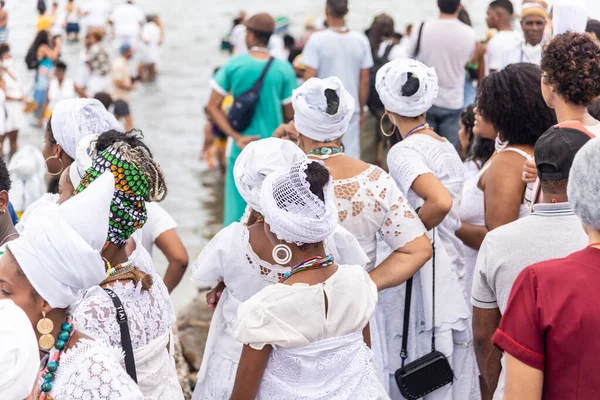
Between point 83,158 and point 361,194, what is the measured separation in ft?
4.03

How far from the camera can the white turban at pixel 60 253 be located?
252 cm

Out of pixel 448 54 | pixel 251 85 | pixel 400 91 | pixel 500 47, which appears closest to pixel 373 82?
pixel 448 54

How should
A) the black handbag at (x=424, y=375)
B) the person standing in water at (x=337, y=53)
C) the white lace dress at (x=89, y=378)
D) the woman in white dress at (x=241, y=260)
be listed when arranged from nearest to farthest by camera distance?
1. the white lace dress at (x=89, y=378)
2. the woman in white dress at (x=241, y=260)
3. the black handbag at (x=424, y=375)
4. the person standing in water at (x=337, y=53)

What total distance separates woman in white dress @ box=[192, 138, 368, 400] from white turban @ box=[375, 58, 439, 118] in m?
0.92

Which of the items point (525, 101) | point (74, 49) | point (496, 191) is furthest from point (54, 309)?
point (74, 49)

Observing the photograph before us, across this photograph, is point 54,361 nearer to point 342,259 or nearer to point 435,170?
point 342,259

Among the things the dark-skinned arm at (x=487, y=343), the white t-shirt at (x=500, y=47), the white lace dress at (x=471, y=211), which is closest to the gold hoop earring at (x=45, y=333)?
the dark-skinned arm at (x=487, y=343)

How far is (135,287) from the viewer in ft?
10.0

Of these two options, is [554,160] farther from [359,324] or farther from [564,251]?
[359,324]

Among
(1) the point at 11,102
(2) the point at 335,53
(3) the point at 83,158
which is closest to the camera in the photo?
(3) the point at 83,158

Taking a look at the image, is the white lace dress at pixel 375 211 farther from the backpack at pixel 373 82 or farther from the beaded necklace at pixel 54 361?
the backpack at pixel 373 82

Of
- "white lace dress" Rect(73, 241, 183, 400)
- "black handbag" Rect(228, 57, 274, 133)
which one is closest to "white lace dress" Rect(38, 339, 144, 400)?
"white lace dress" Rect(73, 241, 183, 400)

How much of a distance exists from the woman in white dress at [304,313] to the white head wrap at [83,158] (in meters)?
1.00

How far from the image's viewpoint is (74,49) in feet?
71.2
